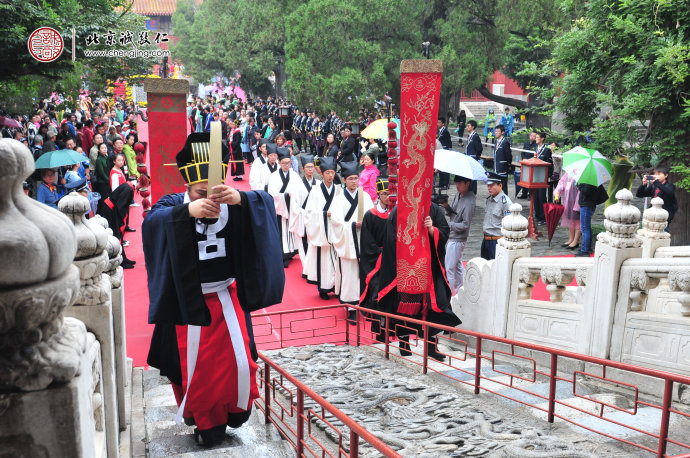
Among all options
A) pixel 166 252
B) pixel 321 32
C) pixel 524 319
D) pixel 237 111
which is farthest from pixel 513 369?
pixel 237 111

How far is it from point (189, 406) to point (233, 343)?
0.50 meters

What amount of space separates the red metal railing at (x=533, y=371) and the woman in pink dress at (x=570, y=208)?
488cm

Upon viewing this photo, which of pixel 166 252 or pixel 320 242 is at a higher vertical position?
pixel 166 252

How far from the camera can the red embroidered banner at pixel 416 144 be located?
23.2 feet

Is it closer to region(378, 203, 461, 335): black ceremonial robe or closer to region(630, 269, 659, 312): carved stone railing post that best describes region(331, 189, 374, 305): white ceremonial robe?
region(378, 203, 461, 335): black ceremonial robe

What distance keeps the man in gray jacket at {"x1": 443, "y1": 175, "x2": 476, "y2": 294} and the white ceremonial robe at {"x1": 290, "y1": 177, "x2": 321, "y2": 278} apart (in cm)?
267

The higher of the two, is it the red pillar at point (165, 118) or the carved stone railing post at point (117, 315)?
the red pillar at point (165, 118)

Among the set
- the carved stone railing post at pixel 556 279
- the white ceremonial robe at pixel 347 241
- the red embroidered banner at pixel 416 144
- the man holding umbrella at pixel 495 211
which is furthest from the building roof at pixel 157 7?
the carved stone railing post at pixel 556 279

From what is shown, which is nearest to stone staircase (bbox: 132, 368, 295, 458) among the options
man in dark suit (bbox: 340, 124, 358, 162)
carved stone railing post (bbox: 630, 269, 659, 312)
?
carved stone railing post (bbox: 630, 269, 659, 312)

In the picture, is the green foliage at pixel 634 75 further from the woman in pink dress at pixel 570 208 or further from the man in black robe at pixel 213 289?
the man in black robe at pixel 213 289

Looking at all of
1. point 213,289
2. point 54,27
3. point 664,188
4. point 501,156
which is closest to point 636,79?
point 664,188

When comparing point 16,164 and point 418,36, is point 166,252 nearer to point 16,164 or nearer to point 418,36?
point 16,164

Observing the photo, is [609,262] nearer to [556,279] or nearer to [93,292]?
[556,279]

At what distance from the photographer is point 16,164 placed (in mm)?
1710
